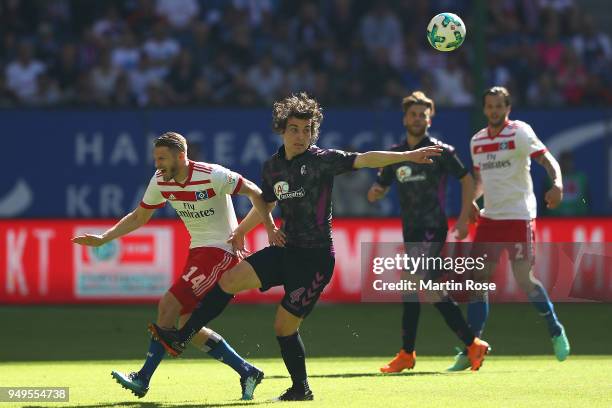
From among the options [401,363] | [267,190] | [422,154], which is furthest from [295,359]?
[401,363]

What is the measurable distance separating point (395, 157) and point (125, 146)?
12.2 meters

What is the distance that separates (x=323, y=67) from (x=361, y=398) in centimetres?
1301

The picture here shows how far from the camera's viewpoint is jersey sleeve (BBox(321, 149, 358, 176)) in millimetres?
8820

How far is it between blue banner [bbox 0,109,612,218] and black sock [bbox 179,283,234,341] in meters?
11.2

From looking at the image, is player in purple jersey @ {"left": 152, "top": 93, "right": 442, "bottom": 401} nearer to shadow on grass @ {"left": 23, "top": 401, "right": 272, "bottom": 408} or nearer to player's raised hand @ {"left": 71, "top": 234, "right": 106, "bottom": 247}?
shadow on grass @ {"left": 23, "top": 401, "right": 272, "bottom": 408}

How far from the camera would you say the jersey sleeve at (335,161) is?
8.82m

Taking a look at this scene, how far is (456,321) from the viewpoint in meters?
10.8

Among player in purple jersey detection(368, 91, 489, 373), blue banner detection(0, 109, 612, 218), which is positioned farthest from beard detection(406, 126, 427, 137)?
blue banner detection(0, 109, 612, 218)

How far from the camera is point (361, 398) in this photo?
8.91 m

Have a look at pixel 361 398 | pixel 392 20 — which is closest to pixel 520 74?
pixel 392 20

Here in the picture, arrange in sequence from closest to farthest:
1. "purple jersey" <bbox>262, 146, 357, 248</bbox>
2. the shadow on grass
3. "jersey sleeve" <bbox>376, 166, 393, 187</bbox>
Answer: the shadow on grass, "purple jersey" <bbox>262, 146, 357, 248</bbox>, "jersey sleeve" <bbox>376, 166, 393, 187</bbox>

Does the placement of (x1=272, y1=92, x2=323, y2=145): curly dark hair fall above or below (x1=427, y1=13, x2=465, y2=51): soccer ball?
below

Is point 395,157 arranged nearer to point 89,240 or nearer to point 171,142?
point 171,142

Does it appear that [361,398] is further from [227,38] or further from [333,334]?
[227,38]
